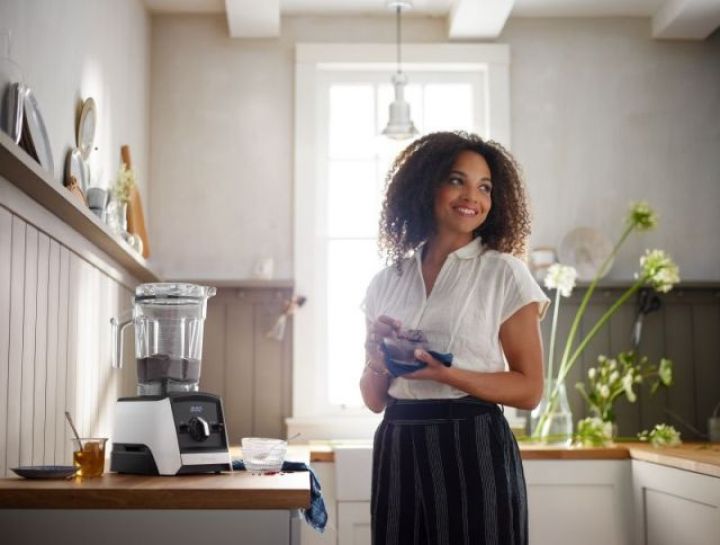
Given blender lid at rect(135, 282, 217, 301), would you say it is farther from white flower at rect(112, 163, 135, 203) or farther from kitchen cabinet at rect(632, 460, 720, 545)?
kitchen cabinet at rect(632, 460, 720, 545)

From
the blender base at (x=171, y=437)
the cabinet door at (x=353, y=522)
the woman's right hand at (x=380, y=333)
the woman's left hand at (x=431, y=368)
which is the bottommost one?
the cabinet door at (x=353, y=522)

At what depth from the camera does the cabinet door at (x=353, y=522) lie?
3.77m

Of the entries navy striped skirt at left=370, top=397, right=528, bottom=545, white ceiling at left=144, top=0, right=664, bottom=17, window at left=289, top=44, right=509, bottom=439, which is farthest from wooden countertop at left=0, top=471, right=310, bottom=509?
white ceiling at left=144, top=0, right=664, bottom=17

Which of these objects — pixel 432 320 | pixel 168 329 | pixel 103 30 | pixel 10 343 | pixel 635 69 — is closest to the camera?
pixel 432 320

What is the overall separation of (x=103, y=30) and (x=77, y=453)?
6.34 feet

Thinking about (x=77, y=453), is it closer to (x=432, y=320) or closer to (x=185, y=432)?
(x=185, y=432)

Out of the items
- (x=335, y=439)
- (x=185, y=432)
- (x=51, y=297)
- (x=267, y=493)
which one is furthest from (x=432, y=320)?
(x=335, y=439)

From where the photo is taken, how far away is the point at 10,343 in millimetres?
2416

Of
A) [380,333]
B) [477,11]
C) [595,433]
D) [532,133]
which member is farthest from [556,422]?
[380,333]

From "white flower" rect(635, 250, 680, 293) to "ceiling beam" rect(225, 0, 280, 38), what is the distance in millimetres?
1815

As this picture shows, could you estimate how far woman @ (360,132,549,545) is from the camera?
6.19 ft

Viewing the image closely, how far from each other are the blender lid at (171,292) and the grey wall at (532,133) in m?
1.76

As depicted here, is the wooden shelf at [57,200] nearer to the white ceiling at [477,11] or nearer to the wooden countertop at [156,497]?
the wooden countertop at [156,497]

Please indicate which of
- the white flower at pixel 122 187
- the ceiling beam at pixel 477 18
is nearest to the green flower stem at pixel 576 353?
the ceiling beam at pixel 477 18
